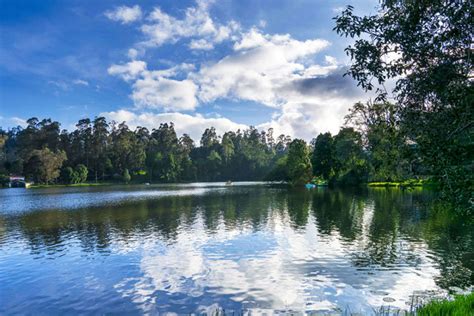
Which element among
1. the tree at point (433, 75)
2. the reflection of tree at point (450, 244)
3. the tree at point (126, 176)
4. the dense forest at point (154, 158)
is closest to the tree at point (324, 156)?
the dense forest at point (154, 158)

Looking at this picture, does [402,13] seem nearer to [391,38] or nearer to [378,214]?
[391,38]

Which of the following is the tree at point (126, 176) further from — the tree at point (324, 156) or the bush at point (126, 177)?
the tree at point (324, 156)

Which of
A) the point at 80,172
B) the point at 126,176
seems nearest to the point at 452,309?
the point at 80,172

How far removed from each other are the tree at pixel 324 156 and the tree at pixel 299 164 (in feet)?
17.5

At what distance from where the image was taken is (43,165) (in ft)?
429

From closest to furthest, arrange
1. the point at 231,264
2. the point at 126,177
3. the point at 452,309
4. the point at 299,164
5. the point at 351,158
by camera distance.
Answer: the point at 452,309, the point at 231,264, the point at 351,158, the point at 299,164, the point at 126,177

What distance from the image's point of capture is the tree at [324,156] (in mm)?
107875

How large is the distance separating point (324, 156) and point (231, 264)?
92586mm

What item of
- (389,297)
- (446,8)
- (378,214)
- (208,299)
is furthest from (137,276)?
(378,214)

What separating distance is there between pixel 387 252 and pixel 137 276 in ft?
52.6

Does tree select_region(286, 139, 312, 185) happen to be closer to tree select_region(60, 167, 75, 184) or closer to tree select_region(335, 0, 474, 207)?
tree select_region(60, 167, 75, 184)

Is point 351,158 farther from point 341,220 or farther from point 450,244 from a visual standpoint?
point 450,244

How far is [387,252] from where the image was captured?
22.6 meters

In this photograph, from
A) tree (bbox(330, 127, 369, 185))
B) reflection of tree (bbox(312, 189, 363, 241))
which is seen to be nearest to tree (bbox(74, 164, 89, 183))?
tree (bbox(330, 127, 369, 185))
